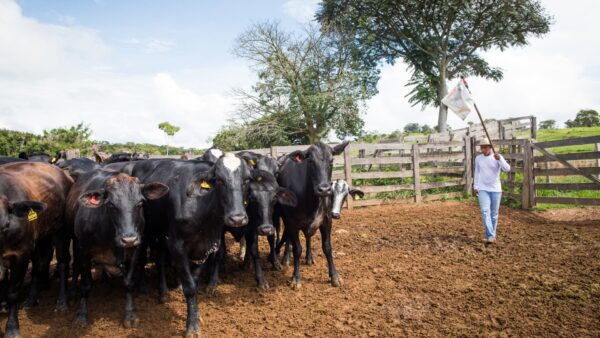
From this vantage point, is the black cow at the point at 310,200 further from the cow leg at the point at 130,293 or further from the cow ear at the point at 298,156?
the cow leg at the point at 130,293

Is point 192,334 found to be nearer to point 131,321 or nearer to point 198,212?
point 131,321

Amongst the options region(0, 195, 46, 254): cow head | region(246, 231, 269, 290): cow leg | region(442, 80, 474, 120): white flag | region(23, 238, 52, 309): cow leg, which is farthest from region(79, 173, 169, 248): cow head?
region(442, 80, 474, 120): white flag

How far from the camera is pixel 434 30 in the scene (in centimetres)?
2548

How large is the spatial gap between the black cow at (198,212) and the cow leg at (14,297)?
1.62 metres

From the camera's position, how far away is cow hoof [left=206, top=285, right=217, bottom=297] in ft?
18.7

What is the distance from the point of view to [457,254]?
23.4ft

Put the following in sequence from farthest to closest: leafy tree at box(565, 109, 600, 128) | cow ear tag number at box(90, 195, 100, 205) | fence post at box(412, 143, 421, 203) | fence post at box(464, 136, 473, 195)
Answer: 1. leafy tree at box(565, 109, 600, 128)
2. fence post at box(464, 136, 473, 195)
3. fence post at box(412, 143, 421, 203)
4. cow ear tag number at box(90, 195, 100, 205)

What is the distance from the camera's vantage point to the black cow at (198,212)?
14.7 feet

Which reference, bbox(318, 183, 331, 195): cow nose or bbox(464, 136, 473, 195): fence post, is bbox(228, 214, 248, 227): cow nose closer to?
bbox(318, 183, 331, 195): cow nose

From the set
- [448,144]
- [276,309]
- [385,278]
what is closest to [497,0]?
[448,144]

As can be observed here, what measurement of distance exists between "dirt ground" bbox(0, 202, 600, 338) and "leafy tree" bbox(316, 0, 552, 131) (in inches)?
759

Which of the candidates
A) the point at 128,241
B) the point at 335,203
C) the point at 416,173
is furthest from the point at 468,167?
the point at 128,241

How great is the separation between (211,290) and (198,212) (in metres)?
1.63

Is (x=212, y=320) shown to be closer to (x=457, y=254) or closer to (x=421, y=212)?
(x=457, y=254)
